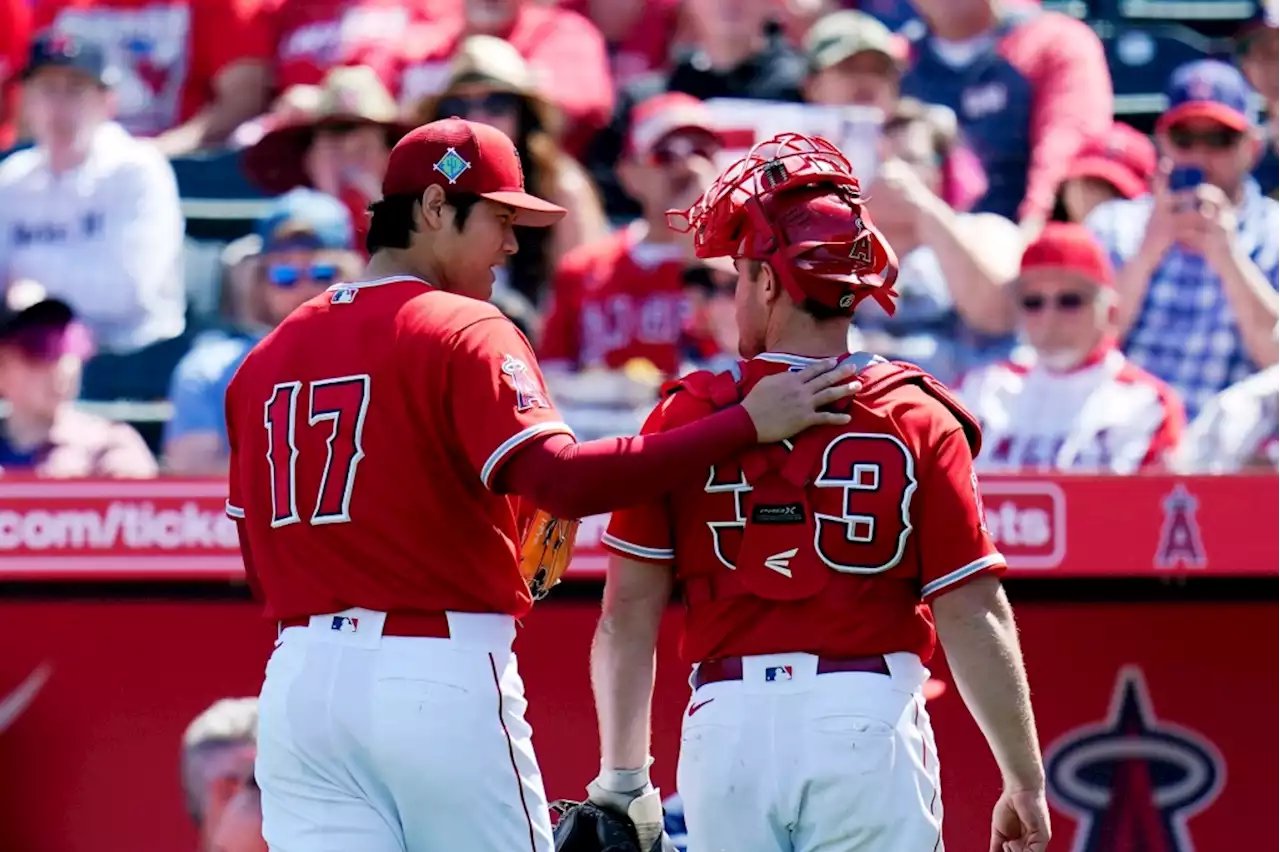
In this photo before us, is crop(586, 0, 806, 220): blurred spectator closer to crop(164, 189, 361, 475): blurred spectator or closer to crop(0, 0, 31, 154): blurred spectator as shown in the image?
crop(164, 189, 361, 475): blurred spectator

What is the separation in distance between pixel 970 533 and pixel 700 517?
1.37 ft

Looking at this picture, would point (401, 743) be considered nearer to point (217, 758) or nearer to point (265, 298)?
point (217, 758)

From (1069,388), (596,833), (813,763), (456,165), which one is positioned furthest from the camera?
(1069,388)

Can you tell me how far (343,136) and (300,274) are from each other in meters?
0.95

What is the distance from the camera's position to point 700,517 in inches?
119

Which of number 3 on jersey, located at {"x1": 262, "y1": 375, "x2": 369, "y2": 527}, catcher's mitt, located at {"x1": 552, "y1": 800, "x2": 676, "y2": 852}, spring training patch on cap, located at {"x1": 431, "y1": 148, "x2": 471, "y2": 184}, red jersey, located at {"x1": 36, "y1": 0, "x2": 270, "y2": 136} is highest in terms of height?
red jersey, located at {"x1": 36, "y1": 0, "x2": 270, "y2": 136}

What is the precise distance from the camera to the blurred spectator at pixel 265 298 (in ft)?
19.4

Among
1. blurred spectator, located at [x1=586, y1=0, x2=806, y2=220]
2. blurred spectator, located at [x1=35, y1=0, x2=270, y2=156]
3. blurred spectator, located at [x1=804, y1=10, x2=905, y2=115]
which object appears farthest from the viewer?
blurred spectator, located at [x1=35, y1=0, x2=270, y2=156]

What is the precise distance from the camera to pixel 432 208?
10.4 feet

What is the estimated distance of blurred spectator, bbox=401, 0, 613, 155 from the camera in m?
7.11

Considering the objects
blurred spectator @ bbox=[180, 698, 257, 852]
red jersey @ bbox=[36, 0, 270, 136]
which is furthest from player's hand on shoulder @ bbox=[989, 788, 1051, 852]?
red jersey @ bbox=[36, 0, 270, 136]

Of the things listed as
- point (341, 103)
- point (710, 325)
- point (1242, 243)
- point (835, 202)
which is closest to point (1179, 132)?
point (1242, 243)

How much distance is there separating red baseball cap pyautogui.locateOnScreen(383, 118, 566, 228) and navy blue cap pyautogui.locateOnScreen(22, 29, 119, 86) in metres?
4.29

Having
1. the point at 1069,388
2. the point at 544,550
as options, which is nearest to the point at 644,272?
the point at 1069,388
